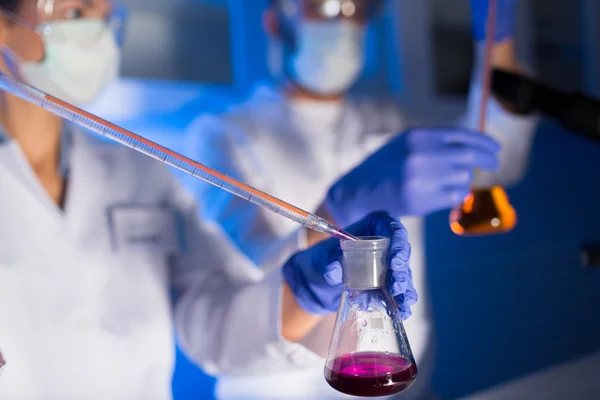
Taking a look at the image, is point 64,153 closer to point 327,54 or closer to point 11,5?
point 11,5

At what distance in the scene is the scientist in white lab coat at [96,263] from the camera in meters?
1.28

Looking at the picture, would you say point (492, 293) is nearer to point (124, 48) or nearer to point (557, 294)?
point (557, 294)

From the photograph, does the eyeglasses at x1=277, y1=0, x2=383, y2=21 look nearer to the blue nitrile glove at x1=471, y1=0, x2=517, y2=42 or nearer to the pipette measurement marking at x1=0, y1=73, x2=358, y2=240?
the blue nitrile glove at x1=471, y1=0, x2=517, y2=42

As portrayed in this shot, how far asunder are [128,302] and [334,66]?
34.3 inches

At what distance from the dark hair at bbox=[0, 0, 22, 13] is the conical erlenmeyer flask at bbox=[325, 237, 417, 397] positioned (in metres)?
0.88

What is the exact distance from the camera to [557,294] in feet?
8.97

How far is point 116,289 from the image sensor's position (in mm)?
1434

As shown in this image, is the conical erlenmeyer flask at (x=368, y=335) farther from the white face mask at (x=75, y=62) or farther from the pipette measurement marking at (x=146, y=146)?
the white face mask at (x=75, y=62)

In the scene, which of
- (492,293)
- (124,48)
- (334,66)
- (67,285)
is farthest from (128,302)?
(492,293)

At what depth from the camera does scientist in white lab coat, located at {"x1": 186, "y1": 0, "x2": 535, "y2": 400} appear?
1.23m

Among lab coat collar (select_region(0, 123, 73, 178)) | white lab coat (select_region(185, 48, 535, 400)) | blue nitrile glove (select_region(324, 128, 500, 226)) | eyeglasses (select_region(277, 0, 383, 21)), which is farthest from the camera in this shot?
eyeglasses (select_region(277, 0, 383, 21))

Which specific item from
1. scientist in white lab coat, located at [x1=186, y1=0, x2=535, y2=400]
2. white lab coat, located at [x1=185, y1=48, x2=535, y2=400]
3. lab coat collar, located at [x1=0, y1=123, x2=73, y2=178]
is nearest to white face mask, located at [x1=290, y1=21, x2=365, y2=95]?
scientist in white lab coat, located at [x1=186, y1=0, x2=535, y2=400]

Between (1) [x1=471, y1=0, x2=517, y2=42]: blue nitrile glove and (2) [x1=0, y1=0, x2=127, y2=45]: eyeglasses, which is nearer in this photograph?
(2) [x1=0, y1=0, x2=127, y2=45]: eyeglasses

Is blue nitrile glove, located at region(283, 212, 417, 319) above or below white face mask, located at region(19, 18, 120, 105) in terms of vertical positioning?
below
